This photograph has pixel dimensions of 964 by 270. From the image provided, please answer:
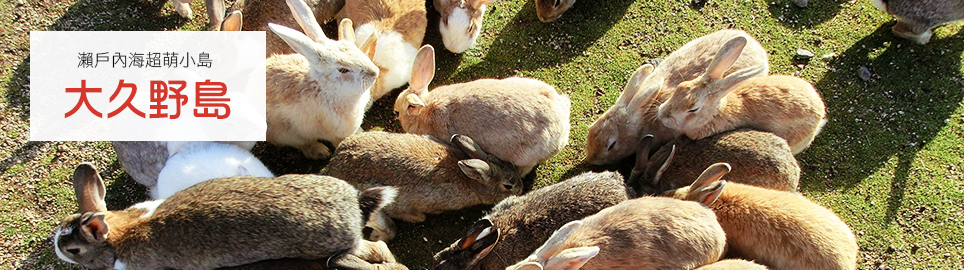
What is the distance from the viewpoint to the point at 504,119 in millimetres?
4406

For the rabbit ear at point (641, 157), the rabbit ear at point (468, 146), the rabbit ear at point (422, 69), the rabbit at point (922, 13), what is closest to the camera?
the rabbit ear at point (468, 146)

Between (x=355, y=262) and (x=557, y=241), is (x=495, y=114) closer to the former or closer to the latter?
(x=557, y=241)

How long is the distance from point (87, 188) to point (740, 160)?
394 cm

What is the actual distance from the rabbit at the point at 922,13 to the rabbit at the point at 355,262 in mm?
4460

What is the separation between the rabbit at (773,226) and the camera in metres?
3.71

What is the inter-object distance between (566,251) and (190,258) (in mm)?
2060

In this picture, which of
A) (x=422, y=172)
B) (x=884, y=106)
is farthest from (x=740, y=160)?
(x=422, y=172)

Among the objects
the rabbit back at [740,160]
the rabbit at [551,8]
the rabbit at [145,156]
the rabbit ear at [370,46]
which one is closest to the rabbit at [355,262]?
the rabbit at [145,156]

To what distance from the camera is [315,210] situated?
3695 millimetres

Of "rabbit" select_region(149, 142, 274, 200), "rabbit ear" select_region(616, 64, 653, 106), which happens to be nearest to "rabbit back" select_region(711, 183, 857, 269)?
"rabbit ear" select_region(616, 64, 653, 106)

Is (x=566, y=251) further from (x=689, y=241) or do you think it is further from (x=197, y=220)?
(x=197, y=220)

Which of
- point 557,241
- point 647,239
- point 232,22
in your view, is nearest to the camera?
point 557,241

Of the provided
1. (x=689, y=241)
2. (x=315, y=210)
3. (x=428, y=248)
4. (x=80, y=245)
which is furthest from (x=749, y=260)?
(x=80, y=245)

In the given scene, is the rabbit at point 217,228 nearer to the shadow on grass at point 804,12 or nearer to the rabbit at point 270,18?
Answer: the rabbit at point 270,18
